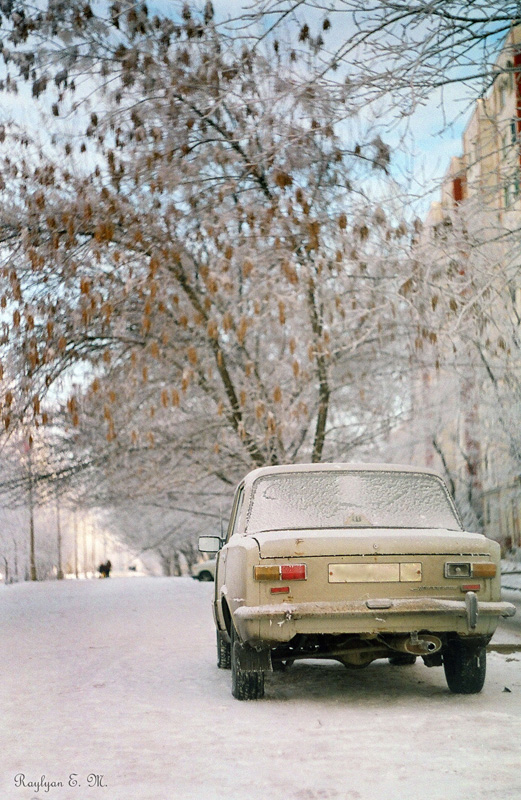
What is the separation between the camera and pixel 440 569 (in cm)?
678

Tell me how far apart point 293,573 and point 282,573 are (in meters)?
0.07

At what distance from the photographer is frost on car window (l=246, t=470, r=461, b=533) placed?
24.3 feet

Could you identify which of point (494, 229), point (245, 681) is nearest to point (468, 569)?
point (245, 681)

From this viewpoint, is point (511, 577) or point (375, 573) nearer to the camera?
point (375, 573)

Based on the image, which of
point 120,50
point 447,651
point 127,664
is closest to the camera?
point 447,651

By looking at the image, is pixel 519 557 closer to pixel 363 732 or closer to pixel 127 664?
pixel 127 664

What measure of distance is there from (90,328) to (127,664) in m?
8.89

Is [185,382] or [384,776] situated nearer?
[384,776]

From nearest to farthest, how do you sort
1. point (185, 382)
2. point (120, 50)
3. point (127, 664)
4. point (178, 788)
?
point (178, 788), point (127, 664), point (120, 50), point (185, 382)

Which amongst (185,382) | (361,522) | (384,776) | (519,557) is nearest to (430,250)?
(185,382)

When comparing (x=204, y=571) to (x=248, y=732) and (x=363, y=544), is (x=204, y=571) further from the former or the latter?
(x=248, y=732)

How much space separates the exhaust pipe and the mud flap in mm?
815

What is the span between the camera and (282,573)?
667 centimetres

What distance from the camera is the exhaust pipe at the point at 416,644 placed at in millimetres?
6773
